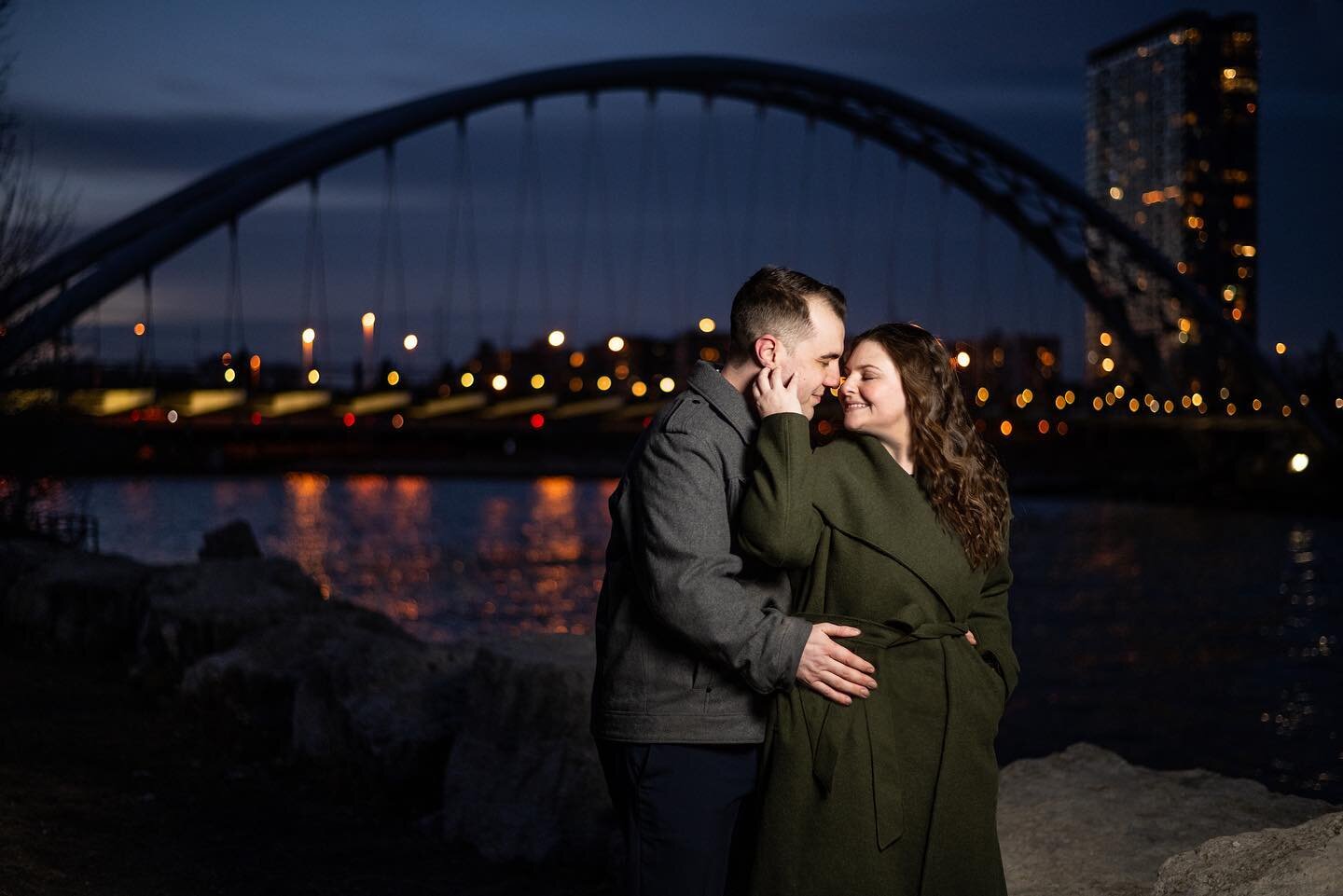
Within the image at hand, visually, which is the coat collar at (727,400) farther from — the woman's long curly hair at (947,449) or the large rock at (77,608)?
the large rock at (77,608)

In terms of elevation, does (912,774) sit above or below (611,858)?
above

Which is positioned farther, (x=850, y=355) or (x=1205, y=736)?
(x=1205, y=736)

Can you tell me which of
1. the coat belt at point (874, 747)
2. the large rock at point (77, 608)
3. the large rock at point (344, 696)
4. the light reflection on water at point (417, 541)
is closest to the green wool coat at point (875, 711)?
the coat belt at point (874, 747)

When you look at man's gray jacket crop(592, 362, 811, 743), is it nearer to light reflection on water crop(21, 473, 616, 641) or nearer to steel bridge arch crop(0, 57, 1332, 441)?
light reflection on water crop(21, 473, 616, 641)

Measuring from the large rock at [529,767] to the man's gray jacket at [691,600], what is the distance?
2636mm

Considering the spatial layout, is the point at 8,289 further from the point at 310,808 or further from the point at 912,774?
the point at 912,774

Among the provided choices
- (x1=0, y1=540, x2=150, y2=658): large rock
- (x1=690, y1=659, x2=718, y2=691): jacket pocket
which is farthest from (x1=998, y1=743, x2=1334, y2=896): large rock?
(x1=0, y1=540, x2=150, y2=658): large rock

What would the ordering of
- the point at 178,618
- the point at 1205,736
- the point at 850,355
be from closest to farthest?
the point at 850,355
the point at 178,618
the point at 1205,736

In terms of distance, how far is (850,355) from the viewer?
374 cm

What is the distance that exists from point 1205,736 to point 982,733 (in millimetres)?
12842

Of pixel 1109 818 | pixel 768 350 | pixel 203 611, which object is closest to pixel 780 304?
pixel 768 350

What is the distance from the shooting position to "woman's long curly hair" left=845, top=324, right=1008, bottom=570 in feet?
11.7

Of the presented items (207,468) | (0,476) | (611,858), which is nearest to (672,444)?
(611,858)

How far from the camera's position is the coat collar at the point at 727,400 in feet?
11.5
